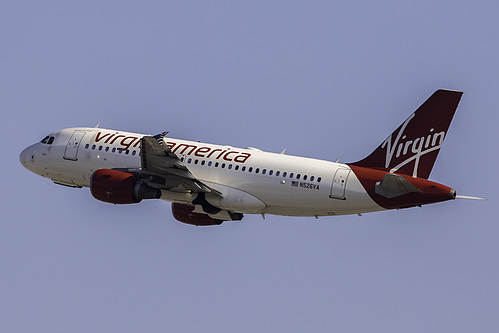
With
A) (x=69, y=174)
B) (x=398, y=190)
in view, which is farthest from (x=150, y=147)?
(x=398, y=190)

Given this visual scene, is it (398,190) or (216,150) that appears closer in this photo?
(398,190)

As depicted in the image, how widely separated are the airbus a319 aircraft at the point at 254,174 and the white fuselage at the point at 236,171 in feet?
0.18

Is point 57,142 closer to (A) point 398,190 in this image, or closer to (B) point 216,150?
(B) point 216,150

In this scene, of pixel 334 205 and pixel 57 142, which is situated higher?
pixel 57 142

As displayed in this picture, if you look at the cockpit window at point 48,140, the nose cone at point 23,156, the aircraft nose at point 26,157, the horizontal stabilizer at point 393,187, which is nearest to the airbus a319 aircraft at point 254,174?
the horizontal stabilizer at point 393,187

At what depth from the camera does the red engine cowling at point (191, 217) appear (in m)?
70.1

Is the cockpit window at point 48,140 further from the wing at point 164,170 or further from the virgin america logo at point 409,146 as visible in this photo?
the virgin america logo at point 409,146

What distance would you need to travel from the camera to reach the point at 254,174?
211 feet

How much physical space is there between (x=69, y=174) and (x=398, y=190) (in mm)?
20940

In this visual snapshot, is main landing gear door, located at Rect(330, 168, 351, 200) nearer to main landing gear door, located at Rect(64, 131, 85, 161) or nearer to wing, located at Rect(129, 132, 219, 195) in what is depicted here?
wing, located at Rect(129, 132, 219, 195)

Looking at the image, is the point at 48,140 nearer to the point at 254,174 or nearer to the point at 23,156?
the point at 23,156

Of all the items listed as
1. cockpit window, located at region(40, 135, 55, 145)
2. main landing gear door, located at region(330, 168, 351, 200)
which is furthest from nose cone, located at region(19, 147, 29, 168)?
main landing gear door, located at region(330, 168, 351, 200)

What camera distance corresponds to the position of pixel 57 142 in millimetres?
71188

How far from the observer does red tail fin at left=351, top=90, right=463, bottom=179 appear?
202ft
